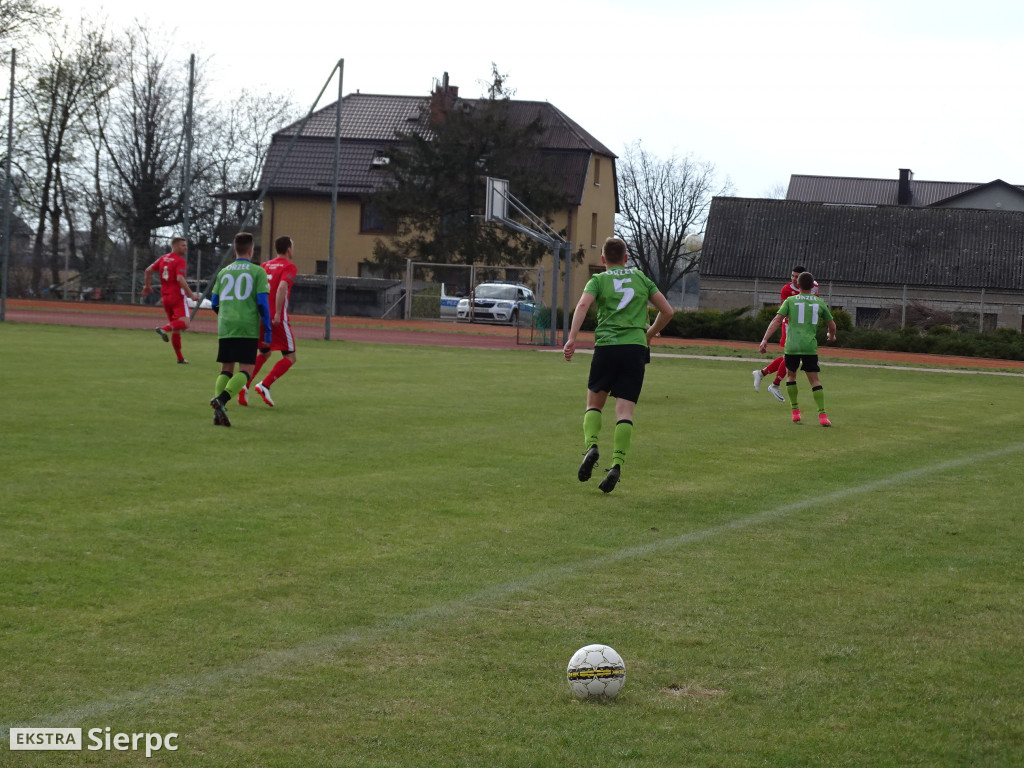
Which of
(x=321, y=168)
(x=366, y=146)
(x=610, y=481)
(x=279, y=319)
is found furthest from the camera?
(x=366, y=146)

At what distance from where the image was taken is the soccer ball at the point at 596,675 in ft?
14.4

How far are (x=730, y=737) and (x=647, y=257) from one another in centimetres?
8382

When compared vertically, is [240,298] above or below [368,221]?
below

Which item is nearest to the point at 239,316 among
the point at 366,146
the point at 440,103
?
the point at 440,103

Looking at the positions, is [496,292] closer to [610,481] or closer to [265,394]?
[265,394]

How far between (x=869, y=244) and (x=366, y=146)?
26095mm

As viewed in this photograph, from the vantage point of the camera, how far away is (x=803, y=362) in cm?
1553

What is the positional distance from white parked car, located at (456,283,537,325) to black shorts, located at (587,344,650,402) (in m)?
38.0

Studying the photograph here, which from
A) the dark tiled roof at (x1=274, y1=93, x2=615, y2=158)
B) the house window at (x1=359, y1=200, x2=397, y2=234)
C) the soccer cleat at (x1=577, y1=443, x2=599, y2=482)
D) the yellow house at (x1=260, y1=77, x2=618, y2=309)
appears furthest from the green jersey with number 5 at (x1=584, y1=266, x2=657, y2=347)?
the dark tiled roof at (x1=274, y1=93, x2=615, y2=158)

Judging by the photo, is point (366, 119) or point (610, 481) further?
point (366, 119)

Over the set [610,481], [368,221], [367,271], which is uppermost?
[368,221]

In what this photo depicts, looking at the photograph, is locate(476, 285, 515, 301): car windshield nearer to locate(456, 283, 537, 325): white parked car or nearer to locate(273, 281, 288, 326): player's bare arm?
locate(456, 283, 537, 325): white parked car

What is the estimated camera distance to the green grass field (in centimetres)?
410

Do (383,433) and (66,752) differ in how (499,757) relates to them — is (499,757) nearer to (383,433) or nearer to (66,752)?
(66,752)
